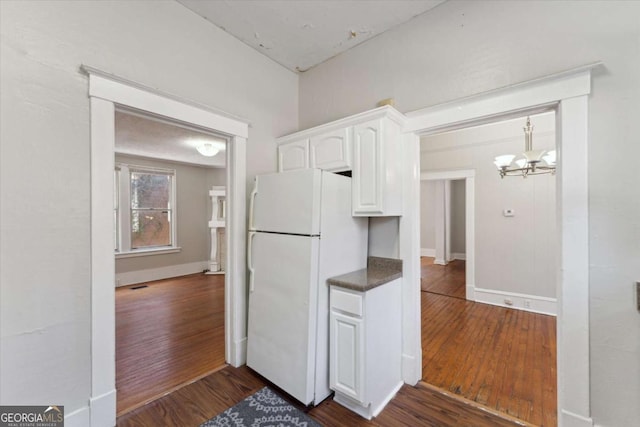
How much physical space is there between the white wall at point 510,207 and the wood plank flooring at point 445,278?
2.31 feet

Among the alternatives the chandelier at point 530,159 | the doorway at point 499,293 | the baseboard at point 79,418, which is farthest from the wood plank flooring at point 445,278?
the baseboard at point 79,418

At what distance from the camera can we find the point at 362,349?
69.3 inches

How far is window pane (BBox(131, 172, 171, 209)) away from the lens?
5.41 meters

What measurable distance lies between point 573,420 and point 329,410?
1451mm

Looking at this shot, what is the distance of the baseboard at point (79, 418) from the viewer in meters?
1.55

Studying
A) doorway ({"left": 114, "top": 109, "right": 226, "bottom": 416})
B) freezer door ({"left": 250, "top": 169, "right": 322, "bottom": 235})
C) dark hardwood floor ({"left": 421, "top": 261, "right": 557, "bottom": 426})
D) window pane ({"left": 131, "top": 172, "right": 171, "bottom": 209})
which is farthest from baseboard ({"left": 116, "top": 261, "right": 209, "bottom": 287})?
dark hardwood floor ({"left": 421, "top": 261, "right": 557, "bottom": 426})

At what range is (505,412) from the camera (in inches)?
71.9

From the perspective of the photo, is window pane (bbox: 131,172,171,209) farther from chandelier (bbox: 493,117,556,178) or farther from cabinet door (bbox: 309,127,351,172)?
chandelier (bbox: 493,117,556,178)

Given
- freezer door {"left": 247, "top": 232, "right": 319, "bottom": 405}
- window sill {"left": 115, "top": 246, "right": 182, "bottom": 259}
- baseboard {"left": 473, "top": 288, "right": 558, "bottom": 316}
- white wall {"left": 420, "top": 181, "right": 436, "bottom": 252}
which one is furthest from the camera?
white wall {"left": 420, "top": 181, "right": 436, "bottom": 252}

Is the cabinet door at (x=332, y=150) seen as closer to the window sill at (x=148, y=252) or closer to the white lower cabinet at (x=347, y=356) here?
the white lower cabinet at (x=347, y=356)

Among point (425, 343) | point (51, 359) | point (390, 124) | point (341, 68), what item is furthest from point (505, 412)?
point (341, 68)

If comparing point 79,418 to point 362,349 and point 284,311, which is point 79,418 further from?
point 362,349

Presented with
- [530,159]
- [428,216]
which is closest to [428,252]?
[428,216]

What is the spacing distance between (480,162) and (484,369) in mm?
3068
